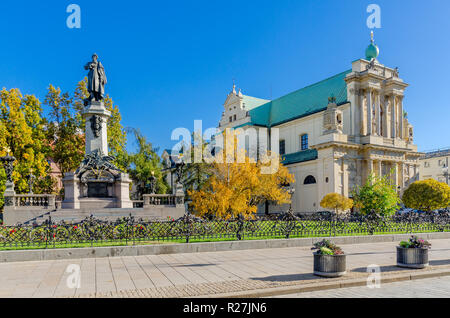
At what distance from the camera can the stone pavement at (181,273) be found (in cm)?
819

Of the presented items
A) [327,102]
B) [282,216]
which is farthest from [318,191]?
[282,216]

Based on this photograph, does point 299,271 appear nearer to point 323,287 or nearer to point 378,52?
point 323,287

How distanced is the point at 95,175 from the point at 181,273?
17379 mm

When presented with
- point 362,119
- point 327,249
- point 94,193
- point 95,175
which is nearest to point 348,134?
point 362,119

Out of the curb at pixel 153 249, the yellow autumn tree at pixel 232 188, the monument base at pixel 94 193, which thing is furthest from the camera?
the yellow autumn tree at pixel 232 188

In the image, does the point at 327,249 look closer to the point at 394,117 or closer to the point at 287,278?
the point at 287,278

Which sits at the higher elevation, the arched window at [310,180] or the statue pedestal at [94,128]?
the statue pedestal at [94,128]

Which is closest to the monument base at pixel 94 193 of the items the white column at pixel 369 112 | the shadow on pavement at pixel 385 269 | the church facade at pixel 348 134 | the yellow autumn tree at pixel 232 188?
the yellow autumn tree at pixel 232 188

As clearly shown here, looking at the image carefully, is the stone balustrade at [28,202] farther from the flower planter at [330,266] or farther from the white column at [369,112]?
the white column at [369,112]

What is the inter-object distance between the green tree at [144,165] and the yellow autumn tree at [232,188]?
8.27m

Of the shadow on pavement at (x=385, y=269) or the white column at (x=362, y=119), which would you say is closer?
the shadow on pavement at (x=385, y=269)

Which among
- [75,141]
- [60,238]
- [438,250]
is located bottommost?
[438,250]

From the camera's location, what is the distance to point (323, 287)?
8844 mm
